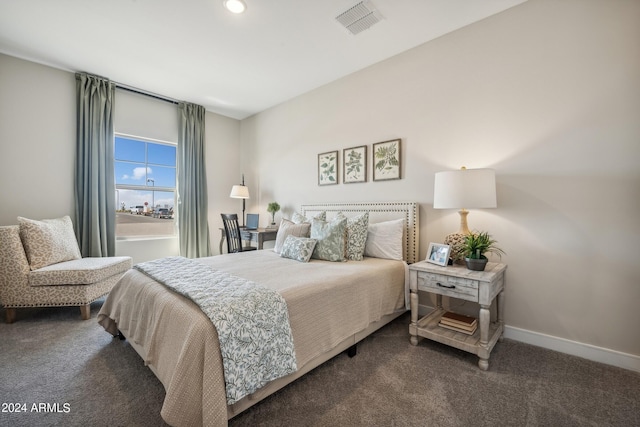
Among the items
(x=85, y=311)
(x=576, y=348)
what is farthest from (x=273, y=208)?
(x=576, y=348)

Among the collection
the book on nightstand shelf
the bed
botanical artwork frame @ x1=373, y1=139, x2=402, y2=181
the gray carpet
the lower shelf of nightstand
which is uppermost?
botanical artwork frame @ x1=373, y1=139, x2=402, y2=181

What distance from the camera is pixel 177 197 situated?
4.35m

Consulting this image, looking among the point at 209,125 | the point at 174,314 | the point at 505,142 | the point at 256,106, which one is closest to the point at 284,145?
the point at 256,106

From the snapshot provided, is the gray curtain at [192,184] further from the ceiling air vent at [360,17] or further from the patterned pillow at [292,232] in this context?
the ceiling air vent at [360,17]

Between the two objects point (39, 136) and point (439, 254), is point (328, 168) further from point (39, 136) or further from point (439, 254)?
point (39, 136)

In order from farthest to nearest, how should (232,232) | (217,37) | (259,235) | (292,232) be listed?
(232,232), (259,235), (292,232), (217,37)

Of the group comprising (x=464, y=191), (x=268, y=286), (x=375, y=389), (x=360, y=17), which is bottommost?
(x=375, y=389)

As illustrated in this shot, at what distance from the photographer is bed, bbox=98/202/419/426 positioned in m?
1.15

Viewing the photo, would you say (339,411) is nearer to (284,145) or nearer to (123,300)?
(123,300)

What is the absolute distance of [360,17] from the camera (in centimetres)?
227

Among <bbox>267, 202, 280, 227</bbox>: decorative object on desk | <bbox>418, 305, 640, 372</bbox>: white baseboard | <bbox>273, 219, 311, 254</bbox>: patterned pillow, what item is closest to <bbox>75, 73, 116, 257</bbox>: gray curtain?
<bbox>267, 202, 280, 227</bbox>: decorative object on desk

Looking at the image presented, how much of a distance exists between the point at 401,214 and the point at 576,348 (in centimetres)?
166

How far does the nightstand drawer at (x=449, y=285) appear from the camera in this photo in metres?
1.83

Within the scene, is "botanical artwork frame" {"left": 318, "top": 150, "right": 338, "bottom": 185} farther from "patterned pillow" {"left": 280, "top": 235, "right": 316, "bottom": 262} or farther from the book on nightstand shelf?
the book on nightstand shelf
